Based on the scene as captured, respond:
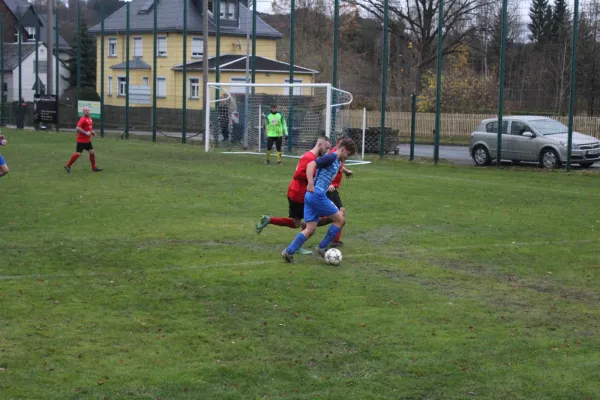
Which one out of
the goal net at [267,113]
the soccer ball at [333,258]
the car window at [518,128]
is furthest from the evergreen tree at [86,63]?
the soccer ball at [333,258]

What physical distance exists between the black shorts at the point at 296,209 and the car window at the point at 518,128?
16084 mm

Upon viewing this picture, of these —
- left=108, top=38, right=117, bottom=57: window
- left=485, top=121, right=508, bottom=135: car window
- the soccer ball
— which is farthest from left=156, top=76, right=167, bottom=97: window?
the soccer ball

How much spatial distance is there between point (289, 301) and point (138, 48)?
41.6 m

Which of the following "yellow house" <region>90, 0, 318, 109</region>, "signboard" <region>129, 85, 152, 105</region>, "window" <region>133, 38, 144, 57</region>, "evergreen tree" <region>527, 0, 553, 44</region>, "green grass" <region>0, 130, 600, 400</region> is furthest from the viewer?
"window" <region>133, 38, 144, 57</region>

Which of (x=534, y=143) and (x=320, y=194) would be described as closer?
(x=320, y=194)

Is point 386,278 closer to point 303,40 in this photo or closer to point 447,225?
point 447,225

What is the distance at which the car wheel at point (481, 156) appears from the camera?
87.7ft

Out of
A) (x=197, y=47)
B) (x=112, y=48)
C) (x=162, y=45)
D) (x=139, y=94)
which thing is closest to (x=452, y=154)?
(x=139, y=94)

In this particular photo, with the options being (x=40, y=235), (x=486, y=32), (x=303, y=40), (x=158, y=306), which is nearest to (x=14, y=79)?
(x=303, y=40)

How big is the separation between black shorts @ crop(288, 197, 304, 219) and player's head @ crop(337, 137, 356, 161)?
1.18 m

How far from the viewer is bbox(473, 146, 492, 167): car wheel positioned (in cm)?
2673

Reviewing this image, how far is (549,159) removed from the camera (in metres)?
25.0

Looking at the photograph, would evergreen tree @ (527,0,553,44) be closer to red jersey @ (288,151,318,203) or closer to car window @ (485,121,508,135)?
car window @ (485,121,508,135)

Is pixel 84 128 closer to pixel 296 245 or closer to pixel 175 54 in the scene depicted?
pixel 296 245
